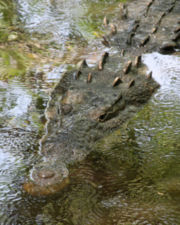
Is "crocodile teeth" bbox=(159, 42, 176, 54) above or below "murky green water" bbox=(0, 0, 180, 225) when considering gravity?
above

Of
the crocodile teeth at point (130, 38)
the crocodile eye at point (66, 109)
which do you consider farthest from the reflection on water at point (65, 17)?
the crocodile eye at point (66, 109)

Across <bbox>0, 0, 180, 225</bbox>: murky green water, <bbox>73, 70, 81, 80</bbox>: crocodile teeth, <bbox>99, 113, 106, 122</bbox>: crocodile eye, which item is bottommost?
<bbox>0, 0, 180, 225</bbox>: murky green water

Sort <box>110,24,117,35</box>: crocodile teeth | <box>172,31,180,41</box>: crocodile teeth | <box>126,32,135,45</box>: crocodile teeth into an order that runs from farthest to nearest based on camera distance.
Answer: <box>110,24,117,35</box>: crocodile teeth → <box>172,31,180,41</box>: crocodile teeth → <box>126,32,135,45</box>: crocodile teeth

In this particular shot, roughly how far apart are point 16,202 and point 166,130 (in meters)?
1.96

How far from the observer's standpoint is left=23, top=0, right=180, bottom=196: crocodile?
3.16 meters

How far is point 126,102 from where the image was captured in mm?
4398

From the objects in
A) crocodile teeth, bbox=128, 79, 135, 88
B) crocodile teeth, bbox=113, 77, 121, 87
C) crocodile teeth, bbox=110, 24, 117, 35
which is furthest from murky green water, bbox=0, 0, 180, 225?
crocodile teeth, bbox=110, 24, 117, 35

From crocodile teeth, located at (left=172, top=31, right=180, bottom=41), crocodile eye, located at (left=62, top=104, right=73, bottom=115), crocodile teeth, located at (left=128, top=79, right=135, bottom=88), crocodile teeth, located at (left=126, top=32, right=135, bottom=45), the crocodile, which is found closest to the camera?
the crocodile

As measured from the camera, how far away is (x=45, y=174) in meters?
2.89

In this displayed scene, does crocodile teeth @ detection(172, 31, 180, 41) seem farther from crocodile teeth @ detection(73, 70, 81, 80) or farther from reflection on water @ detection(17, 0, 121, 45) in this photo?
crocodile teeth @ detection(73, 70, 81, 80)

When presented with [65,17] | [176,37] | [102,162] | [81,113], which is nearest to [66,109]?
[81,113]

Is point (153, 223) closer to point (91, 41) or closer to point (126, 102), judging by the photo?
point (126, 102)

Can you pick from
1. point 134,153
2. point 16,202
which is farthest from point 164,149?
point 16,202

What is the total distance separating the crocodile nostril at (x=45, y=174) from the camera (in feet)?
9.45
